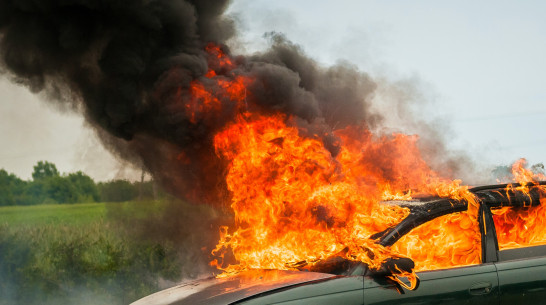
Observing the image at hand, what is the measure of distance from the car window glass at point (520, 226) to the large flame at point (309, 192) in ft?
1.02

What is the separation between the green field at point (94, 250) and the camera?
7820mm

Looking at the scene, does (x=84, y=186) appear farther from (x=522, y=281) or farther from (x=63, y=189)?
(x=522, y=281)

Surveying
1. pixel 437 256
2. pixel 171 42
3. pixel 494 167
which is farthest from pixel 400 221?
pixel 494 167

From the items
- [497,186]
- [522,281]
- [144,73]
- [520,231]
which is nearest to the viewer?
[522,281]

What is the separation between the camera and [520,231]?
4469 millimetres

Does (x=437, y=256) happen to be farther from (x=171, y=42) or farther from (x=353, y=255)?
(x=171, y=42)

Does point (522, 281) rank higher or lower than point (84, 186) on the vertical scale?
lower

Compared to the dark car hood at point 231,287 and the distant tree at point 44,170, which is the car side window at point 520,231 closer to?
the dark car hood at point 231,287

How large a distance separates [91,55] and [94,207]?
9.08 feet

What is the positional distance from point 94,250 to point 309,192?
14.0 feet

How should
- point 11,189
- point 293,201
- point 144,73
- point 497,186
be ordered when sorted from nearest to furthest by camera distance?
point 497,186 → point 293,201 → point 144,73 → point 11,189

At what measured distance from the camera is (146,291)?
8.23 meters

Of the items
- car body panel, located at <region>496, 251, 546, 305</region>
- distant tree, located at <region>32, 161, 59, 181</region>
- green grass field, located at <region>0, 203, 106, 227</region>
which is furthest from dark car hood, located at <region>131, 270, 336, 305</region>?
distant tree, located at <region>32, 161, 59, 181</region>

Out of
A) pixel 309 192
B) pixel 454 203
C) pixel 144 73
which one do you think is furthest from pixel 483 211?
pixel 144 73
